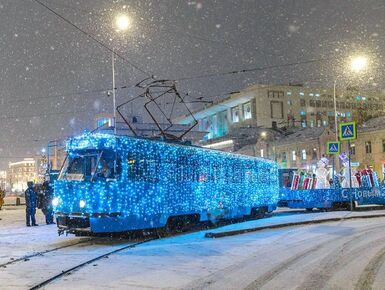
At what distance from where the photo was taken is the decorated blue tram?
559 inches

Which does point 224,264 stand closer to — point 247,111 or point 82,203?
point 82,203

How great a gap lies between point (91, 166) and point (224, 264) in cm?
592

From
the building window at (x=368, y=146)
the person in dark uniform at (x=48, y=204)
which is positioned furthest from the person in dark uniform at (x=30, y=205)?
the building window at (x=368, y=146)

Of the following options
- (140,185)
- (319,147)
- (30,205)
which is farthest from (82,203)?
(319,147)

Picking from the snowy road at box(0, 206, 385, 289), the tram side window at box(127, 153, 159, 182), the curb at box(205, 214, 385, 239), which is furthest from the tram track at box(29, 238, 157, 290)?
the curb at box(205, 214, 385, 239)

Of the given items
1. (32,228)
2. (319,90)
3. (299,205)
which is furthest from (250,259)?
(319,90)

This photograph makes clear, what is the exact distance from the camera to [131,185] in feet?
48.7

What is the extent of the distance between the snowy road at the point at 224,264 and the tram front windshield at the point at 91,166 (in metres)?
1.98

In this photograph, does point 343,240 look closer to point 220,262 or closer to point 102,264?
point 220,262

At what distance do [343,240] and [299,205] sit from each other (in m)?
13.6

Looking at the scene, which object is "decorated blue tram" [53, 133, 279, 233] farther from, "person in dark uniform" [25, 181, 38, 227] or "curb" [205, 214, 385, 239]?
"person in dark uniform" [25, 181, 38, 227]

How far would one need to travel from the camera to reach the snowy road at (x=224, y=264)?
8602 millimetres

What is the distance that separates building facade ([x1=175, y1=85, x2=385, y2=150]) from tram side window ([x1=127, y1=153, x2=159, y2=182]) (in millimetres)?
71045

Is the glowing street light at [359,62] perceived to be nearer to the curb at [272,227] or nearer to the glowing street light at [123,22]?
the curb at [272,227]
